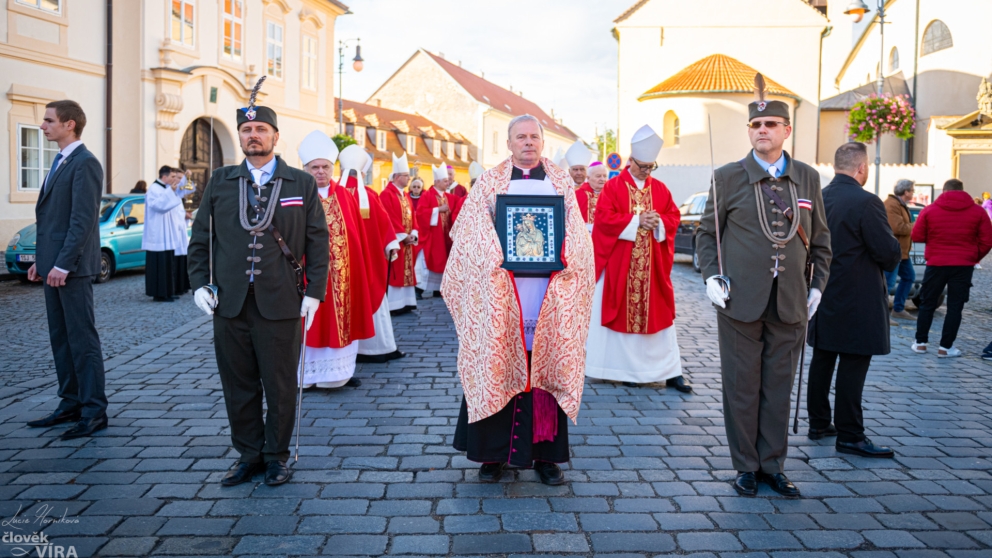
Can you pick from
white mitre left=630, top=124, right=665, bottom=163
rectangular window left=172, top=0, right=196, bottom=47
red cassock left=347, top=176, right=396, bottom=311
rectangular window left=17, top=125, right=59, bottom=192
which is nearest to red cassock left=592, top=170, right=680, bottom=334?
white mitre left=630, top=124, right=665, bottom=163

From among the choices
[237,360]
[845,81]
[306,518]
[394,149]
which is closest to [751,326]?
[306,518]

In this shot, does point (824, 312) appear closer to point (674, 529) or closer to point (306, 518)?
point (674, 529)

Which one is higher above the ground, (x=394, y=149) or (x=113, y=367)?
(x=394, y=149)

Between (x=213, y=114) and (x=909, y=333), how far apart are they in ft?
62.9

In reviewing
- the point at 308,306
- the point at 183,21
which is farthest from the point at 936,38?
the point at 308,306

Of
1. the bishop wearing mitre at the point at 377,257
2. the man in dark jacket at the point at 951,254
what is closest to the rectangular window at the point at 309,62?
the bishop wearing mitre at the point at 377,257

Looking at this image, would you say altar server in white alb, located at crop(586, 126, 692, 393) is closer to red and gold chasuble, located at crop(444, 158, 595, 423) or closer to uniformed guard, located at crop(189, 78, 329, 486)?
red and gold chasuble, located at crop(444, 158, 595, 423)

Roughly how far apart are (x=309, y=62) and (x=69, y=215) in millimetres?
24956

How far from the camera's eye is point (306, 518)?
12.5 ft

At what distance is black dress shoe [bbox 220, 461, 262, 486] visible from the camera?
422 centimetres

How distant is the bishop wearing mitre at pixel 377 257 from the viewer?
24.1 ft

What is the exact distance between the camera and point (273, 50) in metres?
26.2

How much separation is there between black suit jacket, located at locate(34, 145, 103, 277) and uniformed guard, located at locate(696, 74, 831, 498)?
386cm

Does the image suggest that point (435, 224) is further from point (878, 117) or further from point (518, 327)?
point (878, 117)
